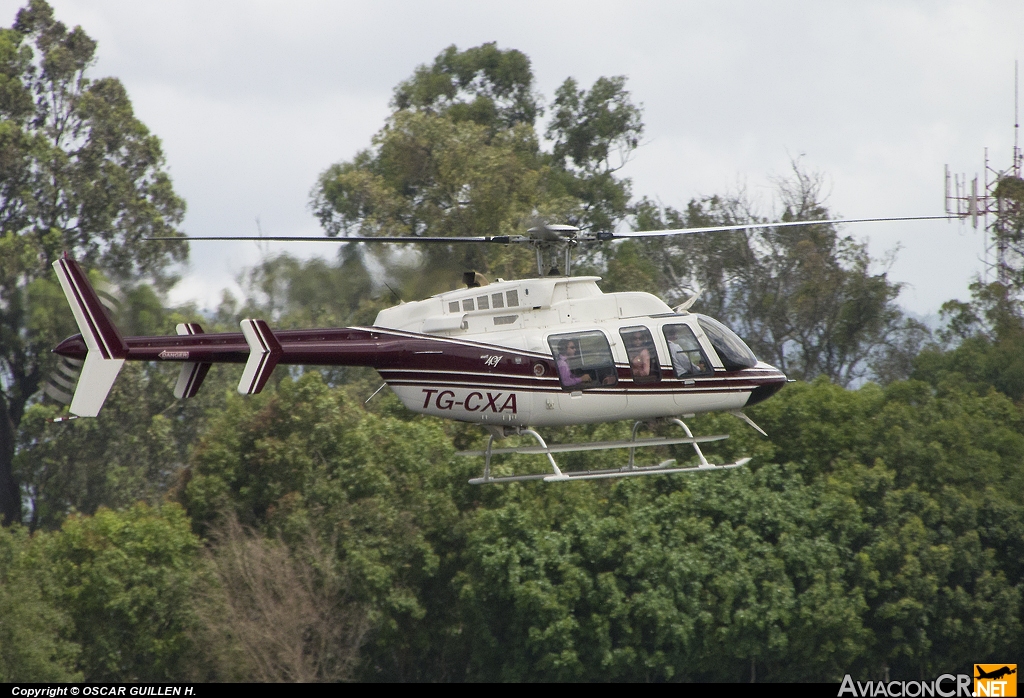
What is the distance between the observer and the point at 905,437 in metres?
38.5

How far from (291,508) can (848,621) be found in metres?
14.9

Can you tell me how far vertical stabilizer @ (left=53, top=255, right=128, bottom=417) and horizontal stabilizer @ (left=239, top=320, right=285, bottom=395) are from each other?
6.49 ft

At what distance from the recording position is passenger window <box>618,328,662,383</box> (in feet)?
57.4

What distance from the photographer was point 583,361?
57.0 feet

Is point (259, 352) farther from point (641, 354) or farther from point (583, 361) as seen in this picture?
point (641, 354)

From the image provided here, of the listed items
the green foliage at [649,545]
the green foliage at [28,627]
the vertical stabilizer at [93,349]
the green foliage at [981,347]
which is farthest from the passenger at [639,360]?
the green foliage at [981,347]

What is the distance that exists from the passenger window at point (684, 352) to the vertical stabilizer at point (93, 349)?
286 inches

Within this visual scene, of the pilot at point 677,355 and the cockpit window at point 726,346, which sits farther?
the cockpit window at point 726,346

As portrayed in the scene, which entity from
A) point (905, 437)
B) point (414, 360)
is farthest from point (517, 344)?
point (905, 437)

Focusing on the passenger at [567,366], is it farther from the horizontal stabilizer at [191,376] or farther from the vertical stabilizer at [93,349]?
the vertical stabilizer at [93,349]

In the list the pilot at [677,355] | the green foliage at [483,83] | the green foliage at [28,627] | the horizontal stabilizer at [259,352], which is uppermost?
the green foliage at [483,83]

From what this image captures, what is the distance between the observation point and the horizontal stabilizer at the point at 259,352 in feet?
54.6

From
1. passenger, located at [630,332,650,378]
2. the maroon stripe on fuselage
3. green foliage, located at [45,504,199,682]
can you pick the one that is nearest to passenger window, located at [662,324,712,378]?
the maroon stripe on fuselage

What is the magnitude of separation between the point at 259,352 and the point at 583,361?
4178mm
